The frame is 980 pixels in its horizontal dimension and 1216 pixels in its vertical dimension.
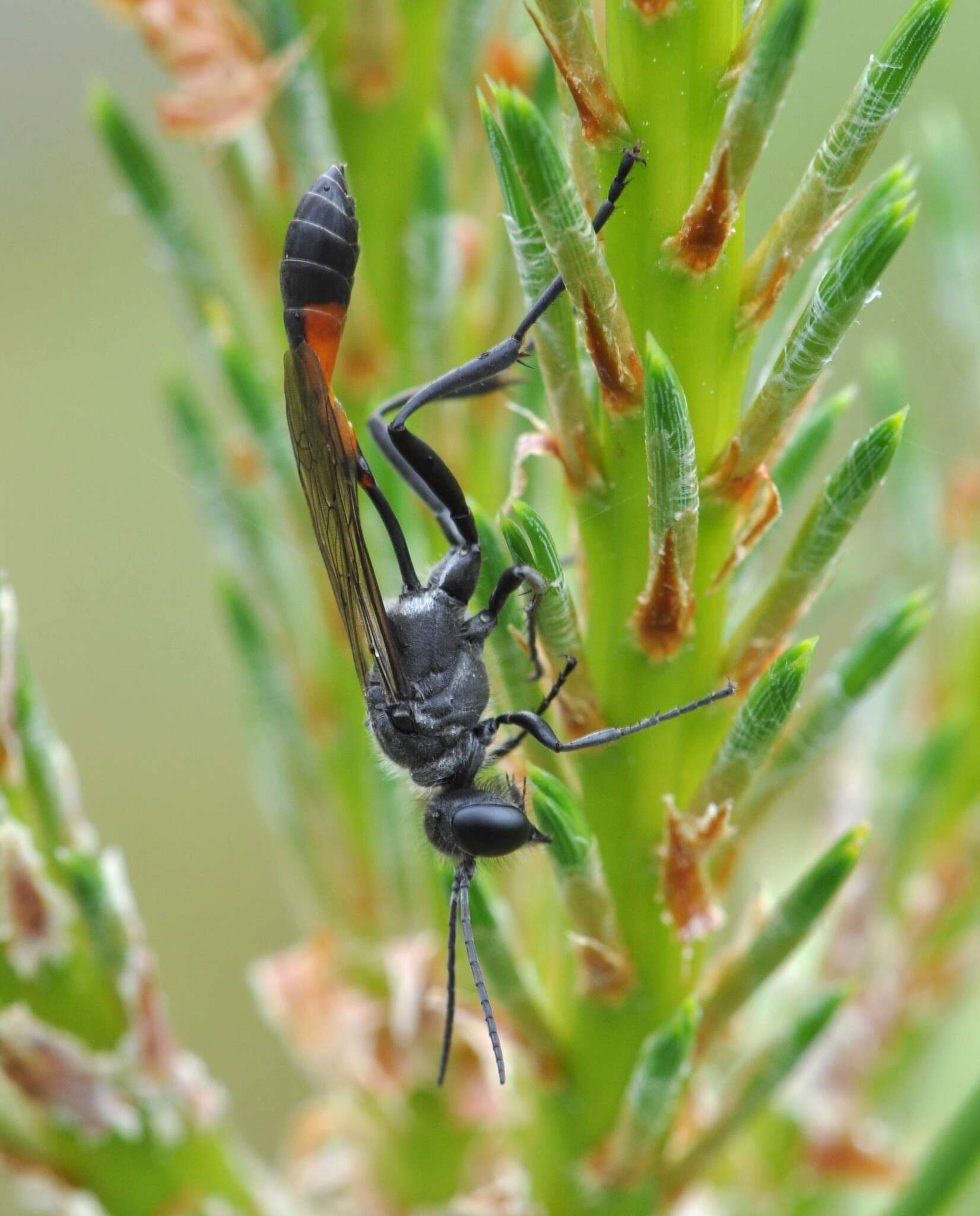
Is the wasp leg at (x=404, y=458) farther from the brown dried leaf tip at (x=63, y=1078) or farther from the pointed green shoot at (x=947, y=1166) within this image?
the pointed green shoot at (x=947, y=1166)

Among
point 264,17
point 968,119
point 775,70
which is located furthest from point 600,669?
point 968,119

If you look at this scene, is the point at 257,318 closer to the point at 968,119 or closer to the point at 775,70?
the point at 775,70

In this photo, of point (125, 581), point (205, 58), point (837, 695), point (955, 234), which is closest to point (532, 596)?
point (837, 695)

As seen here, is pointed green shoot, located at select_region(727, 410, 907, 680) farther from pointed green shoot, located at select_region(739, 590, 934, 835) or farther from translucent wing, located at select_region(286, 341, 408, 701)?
translucent wing, located at select_region(286, 341, 408, 701)

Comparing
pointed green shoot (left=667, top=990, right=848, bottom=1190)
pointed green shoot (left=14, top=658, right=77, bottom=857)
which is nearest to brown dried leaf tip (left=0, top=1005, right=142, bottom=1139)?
pointed green shoot (left=14, top=658, right=77, bottom=857)

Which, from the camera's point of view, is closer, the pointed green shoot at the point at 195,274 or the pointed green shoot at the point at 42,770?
the pointed green shoot at the point at 42,770

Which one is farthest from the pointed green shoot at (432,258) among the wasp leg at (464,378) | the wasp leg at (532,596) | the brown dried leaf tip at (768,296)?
the brown dried leaf tip at (768,296)
